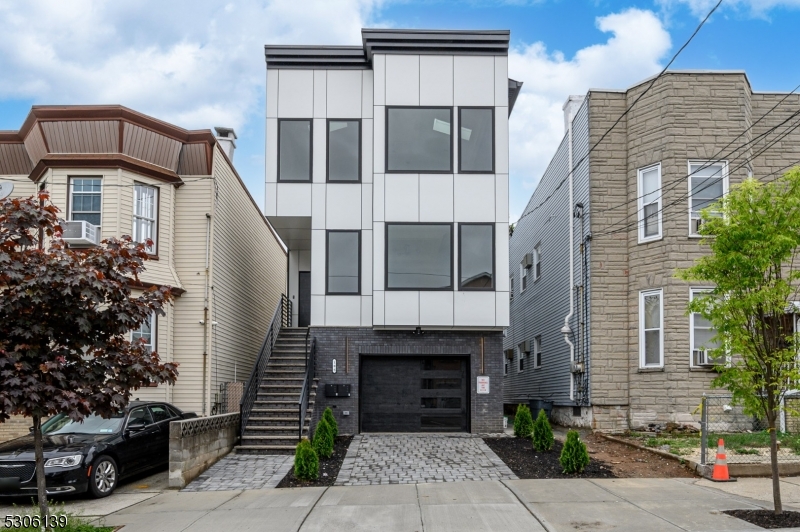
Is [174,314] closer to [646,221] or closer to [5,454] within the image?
[5,454]

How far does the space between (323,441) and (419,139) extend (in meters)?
7.68

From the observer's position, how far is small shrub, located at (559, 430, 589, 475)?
12992 mm

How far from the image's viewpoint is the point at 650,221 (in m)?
18.2

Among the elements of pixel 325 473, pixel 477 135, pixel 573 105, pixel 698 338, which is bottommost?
pixel 325 473

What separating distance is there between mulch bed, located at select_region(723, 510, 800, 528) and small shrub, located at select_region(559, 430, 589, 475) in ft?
10.0

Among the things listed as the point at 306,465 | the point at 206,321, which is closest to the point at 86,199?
the point at 206,321

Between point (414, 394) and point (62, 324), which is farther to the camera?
point (414, 394)

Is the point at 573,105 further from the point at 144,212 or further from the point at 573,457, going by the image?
the point at 144,212

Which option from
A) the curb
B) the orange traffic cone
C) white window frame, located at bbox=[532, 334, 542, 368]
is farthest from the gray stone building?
the orange traffic cone

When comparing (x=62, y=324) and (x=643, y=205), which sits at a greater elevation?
(x=643, y=205)

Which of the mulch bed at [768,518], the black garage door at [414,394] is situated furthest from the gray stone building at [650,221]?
the mulch bed at [768,518]

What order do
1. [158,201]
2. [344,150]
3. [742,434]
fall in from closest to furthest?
[742,434]
[158,201]
[344,150]

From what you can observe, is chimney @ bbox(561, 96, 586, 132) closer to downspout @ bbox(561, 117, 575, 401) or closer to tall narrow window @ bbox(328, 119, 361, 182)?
downspout @ bbox(561, 117, 575, 401)

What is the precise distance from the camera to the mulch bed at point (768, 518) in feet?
31.1
